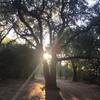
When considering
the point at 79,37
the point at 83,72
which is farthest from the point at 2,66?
the point at 83,72

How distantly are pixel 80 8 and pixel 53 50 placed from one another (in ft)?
14.3

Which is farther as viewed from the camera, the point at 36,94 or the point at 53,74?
the point at 53,74

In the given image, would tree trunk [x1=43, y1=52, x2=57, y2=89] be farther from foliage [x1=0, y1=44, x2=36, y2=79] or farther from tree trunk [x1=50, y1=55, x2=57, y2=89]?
foliage [x1=0, y1=44, x2=36, y2=79]

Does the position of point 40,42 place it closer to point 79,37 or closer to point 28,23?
point 28,23

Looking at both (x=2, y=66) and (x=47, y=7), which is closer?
(x=47, y=7)

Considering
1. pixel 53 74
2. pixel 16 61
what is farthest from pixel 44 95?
pixel 16 61

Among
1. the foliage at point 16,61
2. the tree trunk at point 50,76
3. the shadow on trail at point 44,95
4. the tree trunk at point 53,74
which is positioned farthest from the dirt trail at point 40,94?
the foliage at point 16,61

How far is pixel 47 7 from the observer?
1969 cm

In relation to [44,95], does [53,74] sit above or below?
above

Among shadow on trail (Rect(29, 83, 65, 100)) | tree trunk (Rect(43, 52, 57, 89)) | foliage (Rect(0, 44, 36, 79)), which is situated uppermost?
foliage (Rect(0, 44, 36, 79))

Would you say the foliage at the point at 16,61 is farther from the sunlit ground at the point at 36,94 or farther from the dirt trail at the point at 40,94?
the sunlit ground at the point at 36,94

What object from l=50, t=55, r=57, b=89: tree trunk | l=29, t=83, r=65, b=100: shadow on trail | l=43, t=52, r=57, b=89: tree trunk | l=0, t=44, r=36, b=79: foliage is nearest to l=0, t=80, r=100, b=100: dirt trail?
l=29, t=83, r=65, b=100: shadow on trail

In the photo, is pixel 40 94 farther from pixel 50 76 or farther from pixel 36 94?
pixel 50 76

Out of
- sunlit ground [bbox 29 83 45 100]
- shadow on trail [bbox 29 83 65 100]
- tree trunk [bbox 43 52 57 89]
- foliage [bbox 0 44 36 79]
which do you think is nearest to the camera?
sunlit ground [bbox 29 83 45 100]
